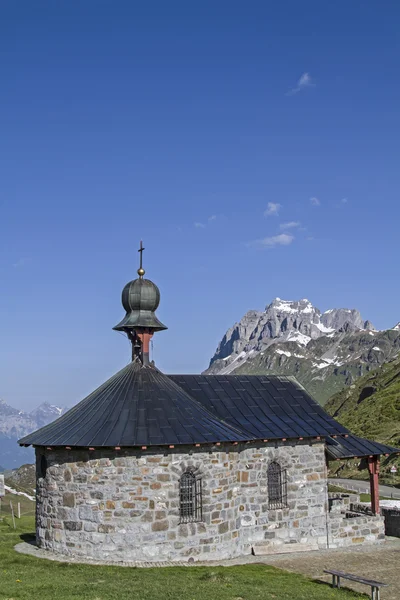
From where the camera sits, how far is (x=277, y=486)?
24.1 m

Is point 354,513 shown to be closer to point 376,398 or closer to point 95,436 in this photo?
point 95,436

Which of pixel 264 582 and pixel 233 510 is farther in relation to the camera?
pixel 233 510

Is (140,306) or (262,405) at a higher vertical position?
(140,306)

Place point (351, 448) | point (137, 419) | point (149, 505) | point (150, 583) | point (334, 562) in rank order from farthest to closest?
1. point (351, 448)
2. point (334, 562)
3. point (137, 419)
4. point (149, 505)
5. point (150, 583)

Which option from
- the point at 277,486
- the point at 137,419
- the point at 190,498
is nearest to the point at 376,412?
the point at 277,486

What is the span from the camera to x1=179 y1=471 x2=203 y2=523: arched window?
21.2 m

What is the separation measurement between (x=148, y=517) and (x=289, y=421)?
7254mm

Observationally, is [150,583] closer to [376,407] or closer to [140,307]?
[140,307]

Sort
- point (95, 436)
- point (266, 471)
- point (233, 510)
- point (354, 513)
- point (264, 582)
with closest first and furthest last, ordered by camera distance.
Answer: point (264, 582) < point (95, 436) < point (233, 510) < point (266, 471) < point (354, 513)

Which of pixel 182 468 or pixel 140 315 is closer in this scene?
pixel 182 468

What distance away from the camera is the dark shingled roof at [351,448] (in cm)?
2538

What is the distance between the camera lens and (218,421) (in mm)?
23125

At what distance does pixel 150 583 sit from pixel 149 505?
11.9 ft

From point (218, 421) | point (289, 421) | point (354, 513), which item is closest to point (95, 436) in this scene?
point (218, 421)
